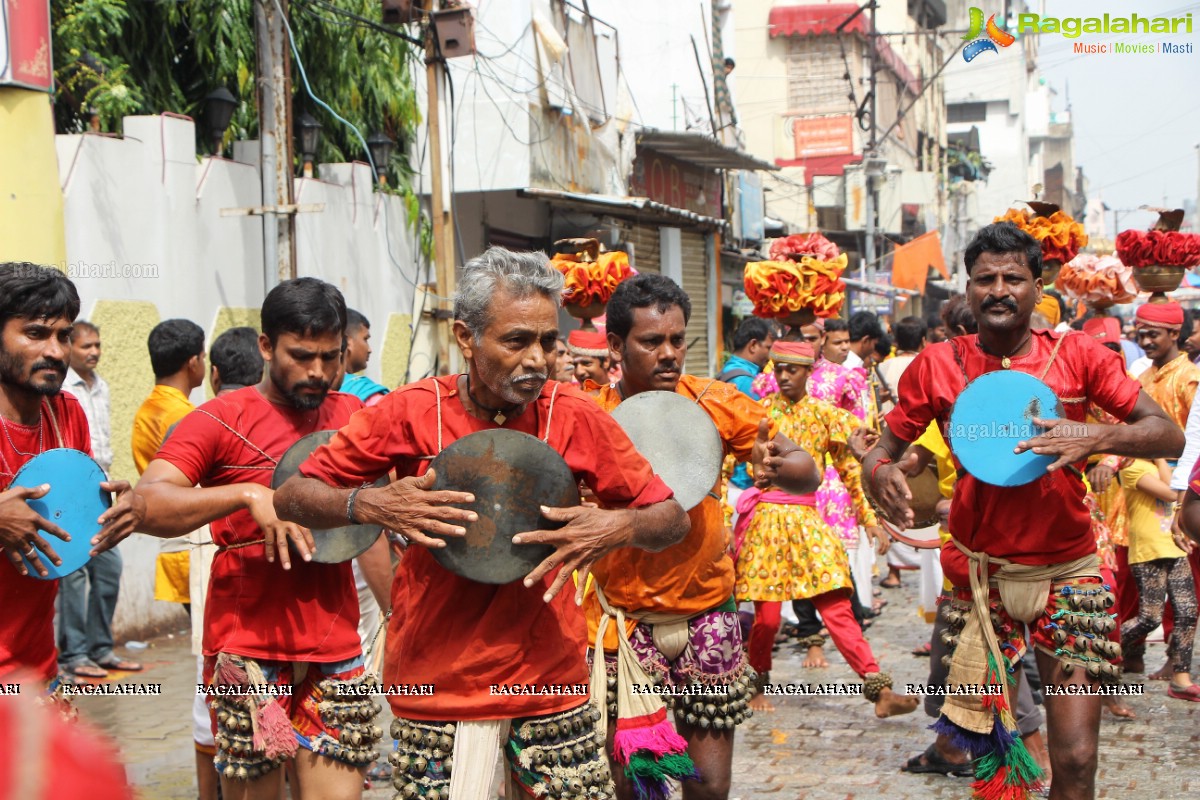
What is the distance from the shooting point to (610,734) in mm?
4684

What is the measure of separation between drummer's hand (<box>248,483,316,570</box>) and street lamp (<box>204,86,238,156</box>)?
754 cm

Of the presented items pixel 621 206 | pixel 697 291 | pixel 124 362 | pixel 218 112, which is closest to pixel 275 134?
pixel 218 112

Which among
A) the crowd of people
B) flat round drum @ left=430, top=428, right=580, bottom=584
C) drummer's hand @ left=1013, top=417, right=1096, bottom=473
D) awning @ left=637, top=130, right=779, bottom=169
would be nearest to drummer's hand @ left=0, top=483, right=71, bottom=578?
the crowd of people

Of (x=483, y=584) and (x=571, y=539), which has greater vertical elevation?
(x=571, y=539)

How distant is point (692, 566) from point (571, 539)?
153cm

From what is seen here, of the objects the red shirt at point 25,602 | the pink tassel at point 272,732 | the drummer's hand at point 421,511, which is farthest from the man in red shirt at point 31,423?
the drummer's hand at point 421,511

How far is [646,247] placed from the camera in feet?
63.2

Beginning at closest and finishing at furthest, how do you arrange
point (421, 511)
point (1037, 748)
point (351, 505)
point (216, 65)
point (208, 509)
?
point (421, 511), point (351, 505), point (208, 509), point (1037, 748), point (216, 65)

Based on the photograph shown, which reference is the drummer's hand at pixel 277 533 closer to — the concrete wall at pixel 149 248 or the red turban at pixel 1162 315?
the concrete wall at pixel 149 248

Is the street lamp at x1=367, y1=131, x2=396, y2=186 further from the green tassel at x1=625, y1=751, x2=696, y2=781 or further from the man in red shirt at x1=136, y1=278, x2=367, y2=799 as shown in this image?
the green tassel at x1=625, y1=751, x2=696, y2=781

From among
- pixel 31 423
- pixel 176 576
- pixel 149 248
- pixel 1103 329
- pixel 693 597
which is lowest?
pixel 176 576

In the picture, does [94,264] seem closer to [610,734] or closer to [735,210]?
[610,734]

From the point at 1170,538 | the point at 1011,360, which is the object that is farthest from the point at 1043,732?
the point at 1011,360

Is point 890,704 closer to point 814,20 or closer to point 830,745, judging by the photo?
point 830,745
